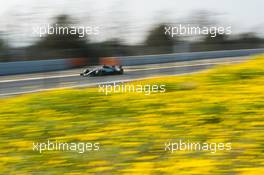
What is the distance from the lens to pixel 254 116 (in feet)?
17.6

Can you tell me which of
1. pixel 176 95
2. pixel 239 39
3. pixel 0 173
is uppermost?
pixel 239 39

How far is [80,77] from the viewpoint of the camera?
916 centimetres

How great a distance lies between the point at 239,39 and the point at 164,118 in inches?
166

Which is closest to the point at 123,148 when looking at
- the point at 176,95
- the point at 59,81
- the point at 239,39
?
the point at 176,95

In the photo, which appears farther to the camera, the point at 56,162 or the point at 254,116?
the point at 254,116

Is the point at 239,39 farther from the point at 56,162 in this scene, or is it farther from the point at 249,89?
the point at 56,162
